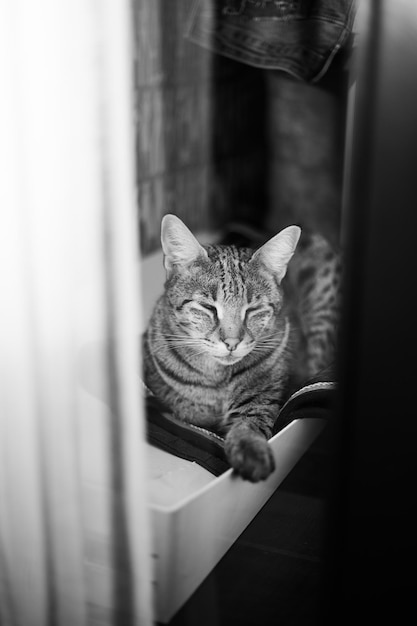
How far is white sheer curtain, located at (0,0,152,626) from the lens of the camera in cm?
78

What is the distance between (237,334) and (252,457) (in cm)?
17

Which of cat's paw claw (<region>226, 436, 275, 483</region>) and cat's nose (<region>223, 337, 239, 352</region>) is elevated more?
cat's nose (<region>223, 337, 239, 352</region>)

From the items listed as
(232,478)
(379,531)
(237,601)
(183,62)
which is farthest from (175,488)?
(183,62)

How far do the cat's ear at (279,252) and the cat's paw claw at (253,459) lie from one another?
0.23m

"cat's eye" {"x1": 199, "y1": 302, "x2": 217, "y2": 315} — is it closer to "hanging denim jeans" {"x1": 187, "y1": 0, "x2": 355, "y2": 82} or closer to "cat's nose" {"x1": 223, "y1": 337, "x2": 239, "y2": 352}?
"cat's nose" {"x1": 223, "y1": 337, "x2": 239, "y2": 352}

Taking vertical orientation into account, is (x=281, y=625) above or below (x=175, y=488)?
below

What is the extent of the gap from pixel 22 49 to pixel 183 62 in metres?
0.43

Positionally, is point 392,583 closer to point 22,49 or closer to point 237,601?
point 237,601

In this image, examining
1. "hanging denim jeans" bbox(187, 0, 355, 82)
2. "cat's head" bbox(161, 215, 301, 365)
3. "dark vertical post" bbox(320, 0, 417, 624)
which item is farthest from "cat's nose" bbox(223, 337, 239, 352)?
"hanging denim jeans" bbox(187, 0, 355, 82)

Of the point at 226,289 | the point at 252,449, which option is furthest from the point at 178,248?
the point at 252,449

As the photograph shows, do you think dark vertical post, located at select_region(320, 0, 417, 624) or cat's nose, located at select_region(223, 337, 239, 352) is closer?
dark vertical post, located at select_region(320, 0, 417, 624)

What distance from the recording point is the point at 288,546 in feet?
2.84

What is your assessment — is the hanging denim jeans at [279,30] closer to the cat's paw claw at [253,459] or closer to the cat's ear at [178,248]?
the cat's ear at [178,248]

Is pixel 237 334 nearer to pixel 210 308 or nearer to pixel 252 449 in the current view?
pixel 210 308
